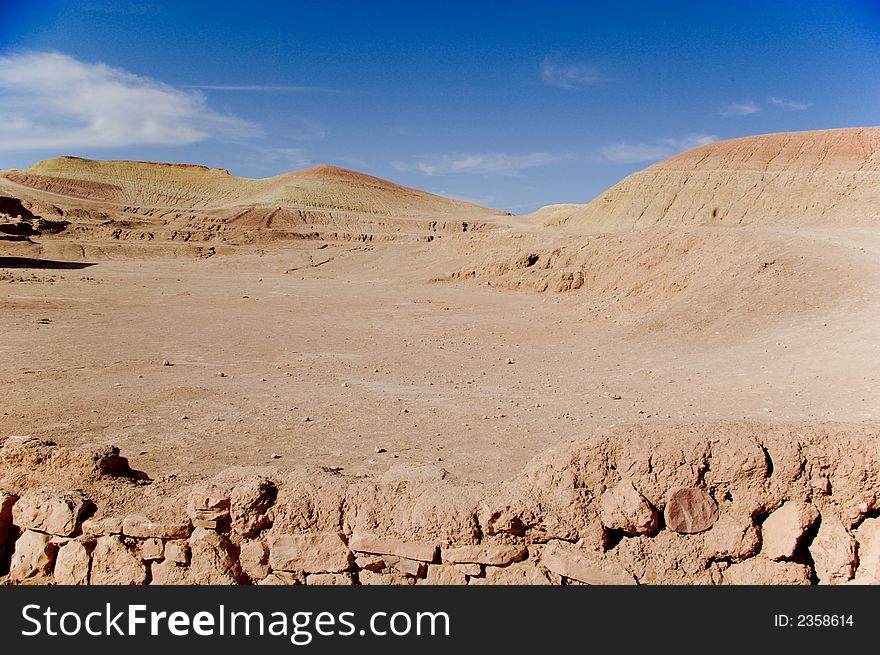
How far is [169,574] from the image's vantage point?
A: 3.51 metres

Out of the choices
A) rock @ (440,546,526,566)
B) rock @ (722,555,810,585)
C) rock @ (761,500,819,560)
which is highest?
rock @ (761,500,819,560)

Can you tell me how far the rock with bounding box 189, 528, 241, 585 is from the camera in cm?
346

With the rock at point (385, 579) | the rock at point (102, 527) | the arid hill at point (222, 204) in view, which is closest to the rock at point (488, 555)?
the rock at point (385, 579)

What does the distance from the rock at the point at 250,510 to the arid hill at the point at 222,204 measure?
36.8m

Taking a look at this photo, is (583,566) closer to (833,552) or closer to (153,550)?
(833,552)

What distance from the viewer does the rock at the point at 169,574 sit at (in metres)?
3.49

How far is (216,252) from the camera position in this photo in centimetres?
3825

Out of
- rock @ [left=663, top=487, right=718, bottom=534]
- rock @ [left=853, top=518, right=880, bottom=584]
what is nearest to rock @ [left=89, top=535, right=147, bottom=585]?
rock @ [left=663, top=487, right=718, bottom=534]

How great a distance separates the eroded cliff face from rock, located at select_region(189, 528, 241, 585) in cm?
3141

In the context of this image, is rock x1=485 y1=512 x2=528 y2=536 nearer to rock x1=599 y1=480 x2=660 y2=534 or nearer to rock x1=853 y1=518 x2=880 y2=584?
rock x1=599 y1=480 x2=660 y2=534

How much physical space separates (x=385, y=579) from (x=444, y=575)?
0.32 m

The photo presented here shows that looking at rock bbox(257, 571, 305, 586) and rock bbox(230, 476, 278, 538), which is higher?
rock bbox(230, 476, 278, 538)

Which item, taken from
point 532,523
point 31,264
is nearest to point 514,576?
point 532,523

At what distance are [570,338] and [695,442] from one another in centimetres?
1031
